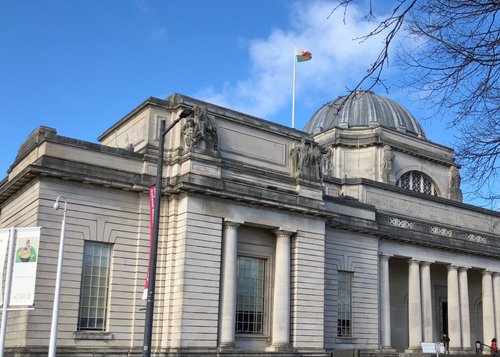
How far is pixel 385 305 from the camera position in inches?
1569

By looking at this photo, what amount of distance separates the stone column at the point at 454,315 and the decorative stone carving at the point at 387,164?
327 inches

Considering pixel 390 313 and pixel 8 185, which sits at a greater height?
pixel 8 185

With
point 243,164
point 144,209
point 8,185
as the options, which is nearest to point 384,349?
point 243,164

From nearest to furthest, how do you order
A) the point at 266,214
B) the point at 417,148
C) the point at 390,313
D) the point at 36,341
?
1. the point at 36,341
2. the point at 266,214
3. the point at 390,313
4. the point at 417,148

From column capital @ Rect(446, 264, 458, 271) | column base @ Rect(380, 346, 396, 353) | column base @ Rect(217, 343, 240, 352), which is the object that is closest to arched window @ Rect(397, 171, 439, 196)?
column capital @ Rect(446, 264, 458, 271)

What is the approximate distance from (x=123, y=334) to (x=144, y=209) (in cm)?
597

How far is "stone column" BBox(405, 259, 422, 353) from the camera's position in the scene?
40938 millimetres

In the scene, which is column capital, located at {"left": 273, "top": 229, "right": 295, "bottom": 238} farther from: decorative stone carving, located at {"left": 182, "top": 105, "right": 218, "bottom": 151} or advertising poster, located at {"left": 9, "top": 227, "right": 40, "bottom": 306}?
advertising poster, located at {"left": 9, "top": 227, "right": 40, "bottom": 306}

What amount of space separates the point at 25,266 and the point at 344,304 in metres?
22.0

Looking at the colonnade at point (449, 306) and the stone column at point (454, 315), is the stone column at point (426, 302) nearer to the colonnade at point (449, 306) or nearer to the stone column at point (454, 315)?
the colonnade at point (449, 306)

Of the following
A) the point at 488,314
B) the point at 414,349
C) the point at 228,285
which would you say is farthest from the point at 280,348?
the point at 488,314

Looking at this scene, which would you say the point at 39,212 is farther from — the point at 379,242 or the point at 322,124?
the point at 322,124

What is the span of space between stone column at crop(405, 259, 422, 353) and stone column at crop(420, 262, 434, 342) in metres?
0.59

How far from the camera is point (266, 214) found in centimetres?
3278
